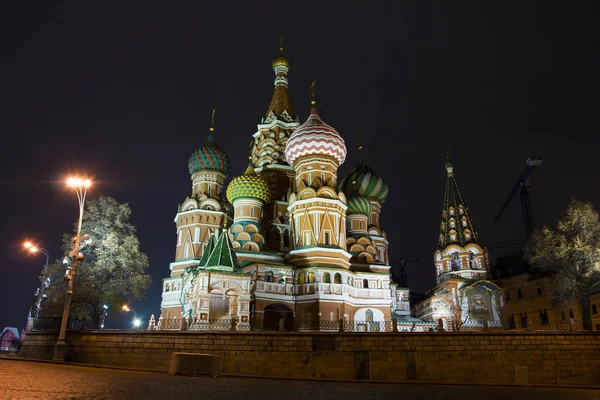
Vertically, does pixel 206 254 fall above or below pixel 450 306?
above

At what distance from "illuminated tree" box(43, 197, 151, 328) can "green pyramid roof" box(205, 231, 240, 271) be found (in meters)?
3.85

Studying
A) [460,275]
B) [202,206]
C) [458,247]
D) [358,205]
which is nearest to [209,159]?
[202,206]

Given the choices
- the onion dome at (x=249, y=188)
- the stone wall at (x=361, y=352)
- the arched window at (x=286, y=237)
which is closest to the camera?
the stone wall at (x=361, y=352)

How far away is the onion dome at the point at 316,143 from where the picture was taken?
3638cm

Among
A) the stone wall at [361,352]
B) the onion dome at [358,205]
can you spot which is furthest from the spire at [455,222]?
the stone wall at [361,352]

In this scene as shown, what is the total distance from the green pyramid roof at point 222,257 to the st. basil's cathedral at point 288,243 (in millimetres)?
61

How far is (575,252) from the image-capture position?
88.2 ft

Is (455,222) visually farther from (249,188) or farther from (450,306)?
(249,188)

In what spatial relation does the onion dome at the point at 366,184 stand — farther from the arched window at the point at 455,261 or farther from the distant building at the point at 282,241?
the arched window at the point at 455,261

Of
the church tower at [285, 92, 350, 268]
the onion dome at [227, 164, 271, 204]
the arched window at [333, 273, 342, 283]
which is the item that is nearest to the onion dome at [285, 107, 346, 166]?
the church tower at [285, 92, 350, 268]

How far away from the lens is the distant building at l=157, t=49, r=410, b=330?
2731 centimetres

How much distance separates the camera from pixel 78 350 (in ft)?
62.5

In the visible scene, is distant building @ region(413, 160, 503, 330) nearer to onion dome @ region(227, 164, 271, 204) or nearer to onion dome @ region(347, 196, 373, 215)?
onion dome @ region(347, 196, 373, 215)

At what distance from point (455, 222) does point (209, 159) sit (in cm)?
2429
